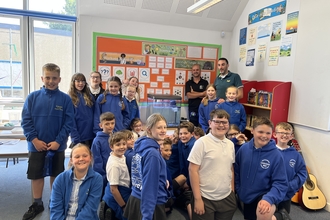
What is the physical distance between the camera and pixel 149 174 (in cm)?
145

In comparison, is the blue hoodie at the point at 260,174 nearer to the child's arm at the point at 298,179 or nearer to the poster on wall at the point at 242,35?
the child's arm at the point at 298,179

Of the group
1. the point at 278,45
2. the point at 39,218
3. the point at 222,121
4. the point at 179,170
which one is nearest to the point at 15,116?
the point at 39,218

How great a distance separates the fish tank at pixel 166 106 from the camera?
161 inches

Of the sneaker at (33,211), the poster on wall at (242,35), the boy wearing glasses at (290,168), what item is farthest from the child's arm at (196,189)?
the poster on wall at (242,35)

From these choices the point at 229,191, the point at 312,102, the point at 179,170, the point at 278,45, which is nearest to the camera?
the point at 229,191

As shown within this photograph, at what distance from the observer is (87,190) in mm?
1611

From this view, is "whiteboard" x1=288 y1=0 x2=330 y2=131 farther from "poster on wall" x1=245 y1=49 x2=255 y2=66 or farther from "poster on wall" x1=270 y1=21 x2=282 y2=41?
"poster on wall" x1=245 y1=49 x2=255 y2=66

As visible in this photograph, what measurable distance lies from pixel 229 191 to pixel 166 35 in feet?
10.00

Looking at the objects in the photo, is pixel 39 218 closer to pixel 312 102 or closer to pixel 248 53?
pixel 312 102

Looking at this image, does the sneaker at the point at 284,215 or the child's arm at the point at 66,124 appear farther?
the child's arm at the point at 66,124

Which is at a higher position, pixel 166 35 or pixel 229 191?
pixel 166 35

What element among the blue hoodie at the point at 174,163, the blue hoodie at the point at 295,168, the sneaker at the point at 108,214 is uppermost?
the blue hoodie at the point at 295,168

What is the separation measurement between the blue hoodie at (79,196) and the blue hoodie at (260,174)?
101 cm

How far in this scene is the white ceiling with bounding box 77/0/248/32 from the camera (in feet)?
12.2
